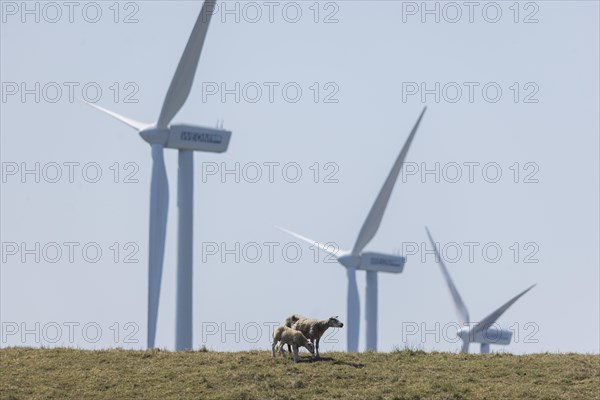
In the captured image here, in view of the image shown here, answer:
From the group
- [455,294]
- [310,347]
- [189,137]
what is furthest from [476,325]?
[310,347]

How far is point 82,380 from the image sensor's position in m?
46.9

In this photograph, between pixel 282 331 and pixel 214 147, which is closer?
A: pixel 282 331

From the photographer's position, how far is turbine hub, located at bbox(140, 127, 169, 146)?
81.9 m

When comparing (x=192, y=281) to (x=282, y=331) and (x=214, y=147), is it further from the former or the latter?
(x=282, y=331)

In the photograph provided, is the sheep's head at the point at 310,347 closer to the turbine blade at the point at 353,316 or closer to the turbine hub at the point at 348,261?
the turbine blade at the point at 353,316

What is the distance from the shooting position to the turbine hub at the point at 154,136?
269ft

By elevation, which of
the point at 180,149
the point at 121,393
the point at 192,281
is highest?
the point at 180,149

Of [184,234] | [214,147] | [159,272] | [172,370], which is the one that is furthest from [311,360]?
[214,147]

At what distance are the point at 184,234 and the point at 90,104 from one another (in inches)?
332

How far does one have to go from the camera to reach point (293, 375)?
45875 mm

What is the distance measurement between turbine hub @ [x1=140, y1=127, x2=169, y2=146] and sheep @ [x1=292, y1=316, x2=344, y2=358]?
116 feet

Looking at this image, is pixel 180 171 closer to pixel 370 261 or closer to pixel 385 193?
pixel 385 193

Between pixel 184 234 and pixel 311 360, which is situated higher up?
pixel 184 234

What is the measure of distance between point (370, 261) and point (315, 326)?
5689 cm
